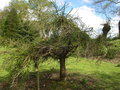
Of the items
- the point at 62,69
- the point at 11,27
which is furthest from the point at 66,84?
the point at 11,27

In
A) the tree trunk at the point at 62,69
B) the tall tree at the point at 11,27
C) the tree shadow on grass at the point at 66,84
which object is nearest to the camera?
the tree shadow on grass at the point at 66,84

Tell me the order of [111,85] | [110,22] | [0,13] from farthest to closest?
[0,13] < [110,22] < [111,85]

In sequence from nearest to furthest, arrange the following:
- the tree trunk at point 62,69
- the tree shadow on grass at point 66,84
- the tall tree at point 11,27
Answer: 1. the tree shadow on grass at point 66,84
2. the tree trunk at point 62,69
3. the tall tree at point 11,27

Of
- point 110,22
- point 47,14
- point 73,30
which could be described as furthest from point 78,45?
point 110,22

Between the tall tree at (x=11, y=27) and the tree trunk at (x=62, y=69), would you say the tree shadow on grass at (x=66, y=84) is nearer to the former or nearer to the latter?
the tree trunk at (x=62, y=69)

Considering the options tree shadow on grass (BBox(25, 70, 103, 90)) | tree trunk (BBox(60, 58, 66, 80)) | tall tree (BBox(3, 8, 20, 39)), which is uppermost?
tall tree (BBox(3, 8, 20, 39))

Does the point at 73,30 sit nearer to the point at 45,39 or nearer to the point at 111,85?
the point at 45,39

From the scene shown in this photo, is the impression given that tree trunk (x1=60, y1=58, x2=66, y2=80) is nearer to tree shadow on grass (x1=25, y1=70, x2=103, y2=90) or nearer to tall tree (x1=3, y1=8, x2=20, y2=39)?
tree shadow on grass (x1=25, y1=70, x2=103, y2=90)

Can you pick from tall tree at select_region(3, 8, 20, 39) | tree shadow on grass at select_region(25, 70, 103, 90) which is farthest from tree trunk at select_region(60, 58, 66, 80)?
tall tree at select_region(3, 8, 20, 39)

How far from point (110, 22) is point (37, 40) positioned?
44.7 feet

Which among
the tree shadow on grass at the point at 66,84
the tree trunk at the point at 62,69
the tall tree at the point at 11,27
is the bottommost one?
the tree shadow on grass at the point at 66,84

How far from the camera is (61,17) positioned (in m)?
4.43

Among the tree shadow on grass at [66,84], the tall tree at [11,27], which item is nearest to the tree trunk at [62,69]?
the tree shadow on grass at [66,84]

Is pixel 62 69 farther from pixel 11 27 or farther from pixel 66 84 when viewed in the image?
pixel 11 27
